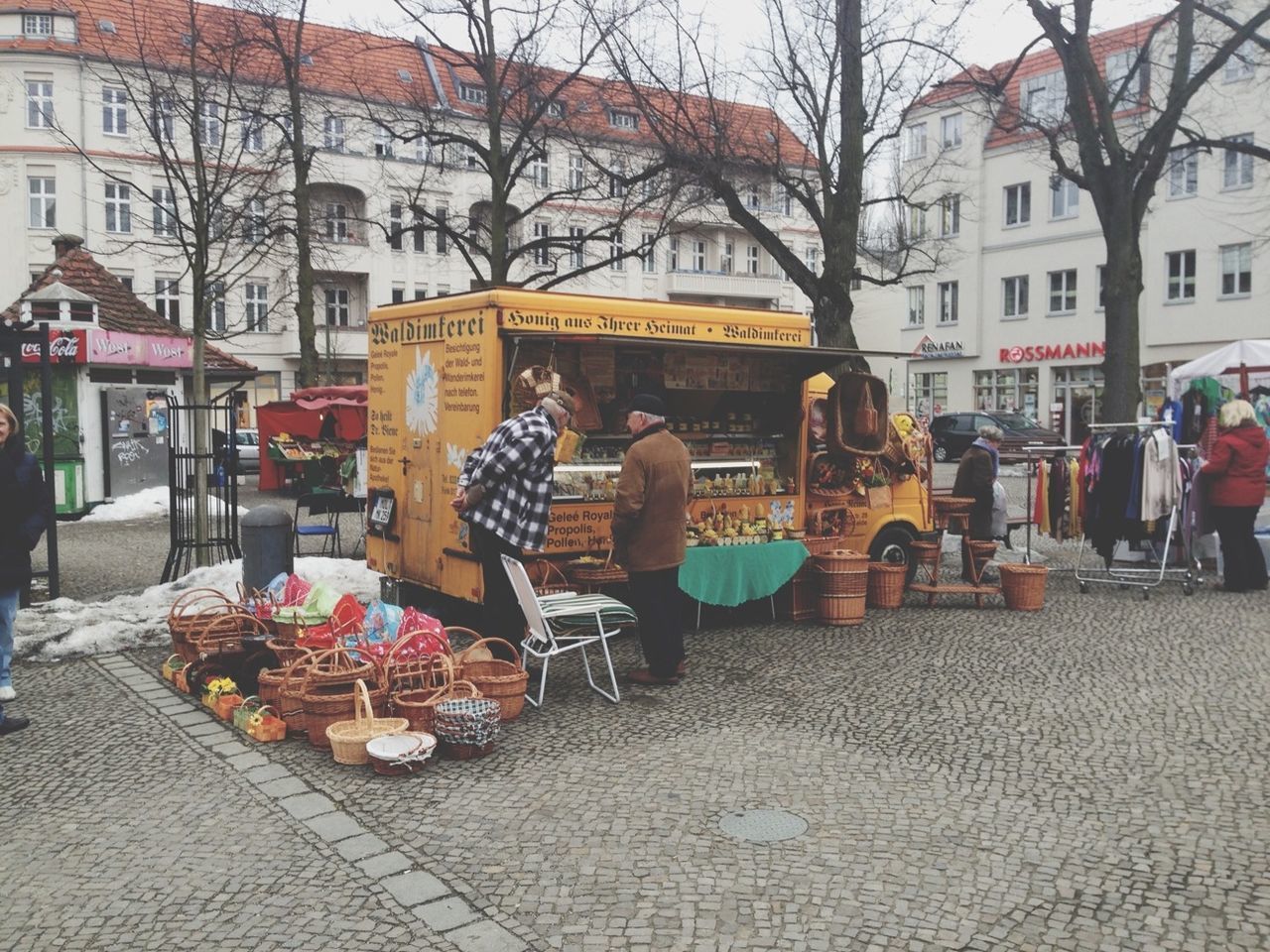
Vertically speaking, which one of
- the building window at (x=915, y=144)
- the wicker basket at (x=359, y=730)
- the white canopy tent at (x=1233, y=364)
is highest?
the building window at (x=915, y=144)

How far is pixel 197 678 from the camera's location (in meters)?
Result: 6.98

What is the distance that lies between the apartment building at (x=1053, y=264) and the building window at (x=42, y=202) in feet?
99.3

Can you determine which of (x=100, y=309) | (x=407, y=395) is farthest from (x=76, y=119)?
(x=407, y=395)

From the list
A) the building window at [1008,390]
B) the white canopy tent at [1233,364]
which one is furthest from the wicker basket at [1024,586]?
the building window at [1008,390]

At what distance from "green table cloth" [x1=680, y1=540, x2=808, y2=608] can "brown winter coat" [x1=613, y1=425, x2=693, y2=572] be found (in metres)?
1.35

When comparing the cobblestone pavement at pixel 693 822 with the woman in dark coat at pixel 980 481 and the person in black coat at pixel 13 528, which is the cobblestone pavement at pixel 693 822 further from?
the woman in dark coat at pixel 980 481

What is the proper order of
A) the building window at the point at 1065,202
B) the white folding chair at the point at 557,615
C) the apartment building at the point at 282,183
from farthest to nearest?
the apartment building at the point at 282,183
the building window at the point at 1065,202
the white folding chair at the point at 557,615

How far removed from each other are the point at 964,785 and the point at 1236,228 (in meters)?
33.9

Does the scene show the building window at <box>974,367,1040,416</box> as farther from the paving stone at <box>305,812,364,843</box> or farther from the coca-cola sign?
the paving stone at <box>305,812,364,843</box>

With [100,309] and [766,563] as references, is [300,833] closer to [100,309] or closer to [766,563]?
[766,563]

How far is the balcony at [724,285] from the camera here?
172 feet

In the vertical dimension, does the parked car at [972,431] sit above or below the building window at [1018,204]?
below

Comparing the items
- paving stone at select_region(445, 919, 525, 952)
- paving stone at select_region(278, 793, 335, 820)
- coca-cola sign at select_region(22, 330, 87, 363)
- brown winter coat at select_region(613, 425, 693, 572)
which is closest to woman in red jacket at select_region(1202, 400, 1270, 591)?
brown winter coat at select_region(613, 425, 693, 572)

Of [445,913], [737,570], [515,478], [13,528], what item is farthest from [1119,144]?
[445,913]
